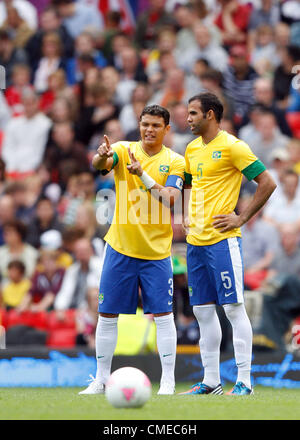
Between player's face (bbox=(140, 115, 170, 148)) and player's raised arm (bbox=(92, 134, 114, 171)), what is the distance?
0.37 m

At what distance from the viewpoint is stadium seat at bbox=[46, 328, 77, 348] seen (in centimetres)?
1123

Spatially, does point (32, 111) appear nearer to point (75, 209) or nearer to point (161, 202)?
point (75, 209)

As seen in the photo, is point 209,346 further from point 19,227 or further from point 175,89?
point 175,89

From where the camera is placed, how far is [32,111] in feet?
51.1

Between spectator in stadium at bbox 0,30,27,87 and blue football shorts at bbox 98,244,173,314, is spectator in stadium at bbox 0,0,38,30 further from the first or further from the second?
blue football shorts at bbox 98,244,173,314

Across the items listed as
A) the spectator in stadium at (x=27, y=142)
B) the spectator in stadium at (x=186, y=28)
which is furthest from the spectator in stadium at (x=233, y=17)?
the spectator in stadium at (x=27, y=142)

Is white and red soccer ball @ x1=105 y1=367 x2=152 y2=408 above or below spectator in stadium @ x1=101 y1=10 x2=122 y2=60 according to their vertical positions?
below

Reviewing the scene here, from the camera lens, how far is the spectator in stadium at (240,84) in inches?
563

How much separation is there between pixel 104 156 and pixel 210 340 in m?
1.82

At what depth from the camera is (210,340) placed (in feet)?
25.6

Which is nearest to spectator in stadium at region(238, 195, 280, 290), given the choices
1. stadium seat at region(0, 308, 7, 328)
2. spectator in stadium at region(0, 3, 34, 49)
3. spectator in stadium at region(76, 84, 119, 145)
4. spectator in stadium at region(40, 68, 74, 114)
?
stadium seat at region(0, 308, 7, 328)

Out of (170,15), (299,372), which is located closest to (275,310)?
(299,372)

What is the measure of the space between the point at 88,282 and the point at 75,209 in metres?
2.05

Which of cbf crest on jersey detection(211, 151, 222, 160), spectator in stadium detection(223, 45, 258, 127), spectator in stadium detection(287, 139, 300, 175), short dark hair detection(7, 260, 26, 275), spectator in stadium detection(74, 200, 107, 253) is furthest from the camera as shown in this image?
spectator in stadium detection(223, 45, 258, 127)
